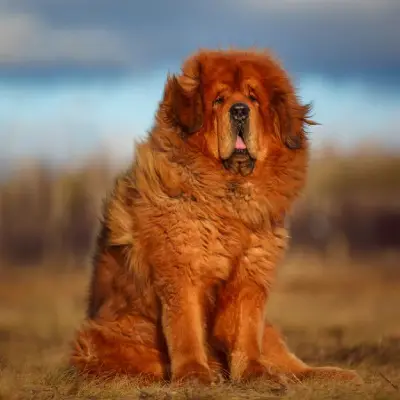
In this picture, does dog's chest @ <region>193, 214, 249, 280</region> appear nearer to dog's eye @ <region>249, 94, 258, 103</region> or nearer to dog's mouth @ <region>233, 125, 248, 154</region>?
dog's mouth @ <region>233, 125, 248, 154</region>

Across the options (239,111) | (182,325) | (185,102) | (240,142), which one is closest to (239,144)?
(240,142)

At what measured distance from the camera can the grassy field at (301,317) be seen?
277 inches

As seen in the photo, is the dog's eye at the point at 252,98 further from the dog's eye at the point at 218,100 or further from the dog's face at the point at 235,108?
the dog's eye at the point at 218,100

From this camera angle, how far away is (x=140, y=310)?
5543 mm

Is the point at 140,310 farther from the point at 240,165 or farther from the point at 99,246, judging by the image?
the point at 240,165

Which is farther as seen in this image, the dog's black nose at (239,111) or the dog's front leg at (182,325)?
the dog's black nose at (239,111)

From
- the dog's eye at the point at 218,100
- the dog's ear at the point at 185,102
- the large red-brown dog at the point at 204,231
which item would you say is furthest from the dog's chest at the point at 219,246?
the dog's eye at the point at 218,100

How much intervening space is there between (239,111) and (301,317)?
5.33m

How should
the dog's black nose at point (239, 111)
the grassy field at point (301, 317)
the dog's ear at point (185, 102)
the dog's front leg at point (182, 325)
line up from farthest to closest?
the grassy field at point (301, 317) < the dog's ear at point (185, 102) < the dog's black nose at point (239, 111) < the dog's front leg at point (182, 325)

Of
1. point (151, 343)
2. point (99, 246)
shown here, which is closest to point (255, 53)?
point (99, 246)

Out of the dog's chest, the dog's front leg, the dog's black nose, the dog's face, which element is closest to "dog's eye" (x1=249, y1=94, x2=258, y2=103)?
the dog's face

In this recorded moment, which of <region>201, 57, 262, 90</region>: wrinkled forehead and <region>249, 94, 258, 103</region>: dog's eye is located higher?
<region>201, 57, 262, 90</region>: wrinkled forehead

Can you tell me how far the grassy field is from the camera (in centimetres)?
704

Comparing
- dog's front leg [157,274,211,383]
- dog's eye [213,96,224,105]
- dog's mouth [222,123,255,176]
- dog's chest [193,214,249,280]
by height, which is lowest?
dog's front leg [157,274,211,383]
